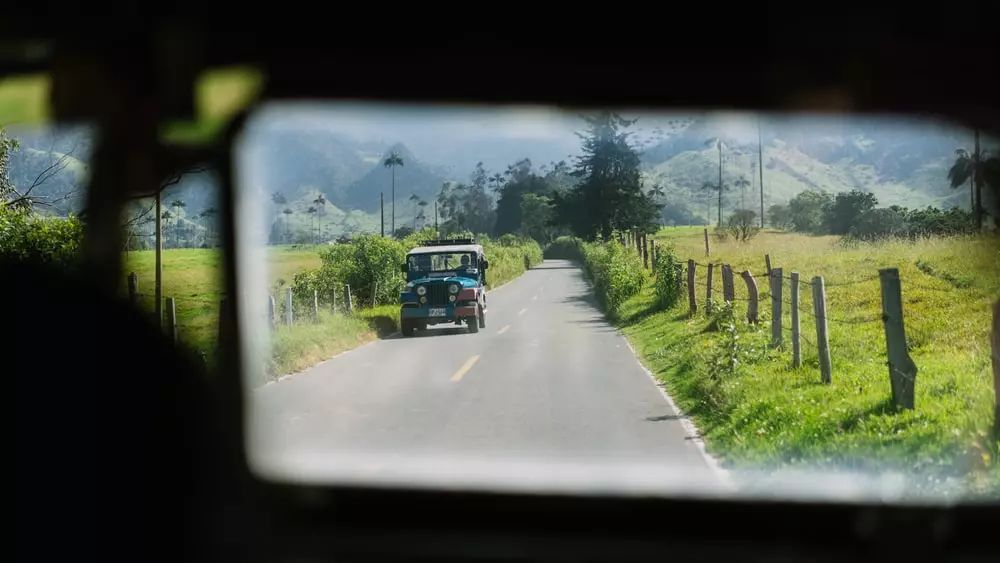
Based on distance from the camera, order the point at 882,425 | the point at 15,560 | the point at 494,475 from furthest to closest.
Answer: the point at 882,425
the point at 494,475
the point at 15,560

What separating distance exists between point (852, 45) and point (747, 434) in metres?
4.72

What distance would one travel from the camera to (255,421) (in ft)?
15.3

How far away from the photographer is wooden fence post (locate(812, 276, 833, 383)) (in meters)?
9.12

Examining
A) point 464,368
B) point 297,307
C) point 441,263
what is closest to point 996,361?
point 297,307

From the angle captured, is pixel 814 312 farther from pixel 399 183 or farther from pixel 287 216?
pixel 287 216

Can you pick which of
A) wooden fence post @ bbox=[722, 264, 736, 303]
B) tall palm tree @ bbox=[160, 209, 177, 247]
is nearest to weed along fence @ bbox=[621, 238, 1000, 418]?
wooden fence post @ bbox=[722, 264, 736, 303]

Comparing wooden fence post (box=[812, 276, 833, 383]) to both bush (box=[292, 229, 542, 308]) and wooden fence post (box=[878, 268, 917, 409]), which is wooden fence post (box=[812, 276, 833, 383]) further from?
bush (box=[292, 229, 542, 308])

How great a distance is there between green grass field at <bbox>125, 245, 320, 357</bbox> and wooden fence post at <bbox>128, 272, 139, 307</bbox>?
3 cm

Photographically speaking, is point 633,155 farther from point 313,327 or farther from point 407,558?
point 313,327

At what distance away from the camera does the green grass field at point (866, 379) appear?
19.4ft

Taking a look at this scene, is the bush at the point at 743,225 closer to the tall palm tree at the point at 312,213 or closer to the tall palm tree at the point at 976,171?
the tall palm tree at the point at 976,171

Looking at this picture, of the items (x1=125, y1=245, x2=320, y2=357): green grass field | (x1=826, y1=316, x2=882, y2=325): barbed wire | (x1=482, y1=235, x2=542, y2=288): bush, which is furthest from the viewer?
(x1=482, y1=235, x2=542, y2=288): bush

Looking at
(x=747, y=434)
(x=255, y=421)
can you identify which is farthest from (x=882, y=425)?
(x=255, y=421)

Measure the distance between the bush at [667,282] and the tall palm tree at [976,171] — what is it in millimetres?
12243
